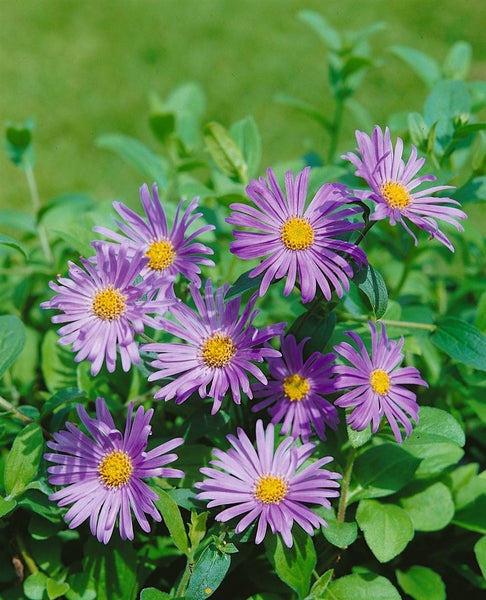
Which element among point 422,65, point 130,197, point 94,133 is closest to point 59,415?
point 422,65

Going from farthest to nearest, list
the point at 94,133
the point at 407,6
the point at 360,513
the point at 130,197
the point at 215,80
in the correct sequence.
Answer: the point at 407,6 < the point at 215,80 < the point at 94,133 < the point at 130,197 < the point at 360,513

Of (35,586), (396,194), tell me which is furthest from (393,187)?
(35,586)

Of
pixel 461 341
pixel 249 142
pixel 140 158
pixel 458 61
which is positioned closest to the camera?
pixel 461 341

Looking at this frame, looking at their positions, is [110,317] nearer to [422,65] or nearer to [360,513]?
[360,513]

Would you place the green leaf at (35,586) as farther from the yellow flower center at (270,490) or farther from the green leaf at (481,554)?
the green leaf at (481,554)

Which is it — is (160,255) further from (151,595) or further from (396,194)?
(151,595)

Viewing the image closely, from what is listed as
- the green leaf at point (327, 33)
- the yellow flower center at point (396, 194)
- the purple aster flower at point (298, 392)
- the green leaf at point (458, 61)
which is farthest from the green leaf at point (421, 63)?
the purple aster flower at point (298, 392)
